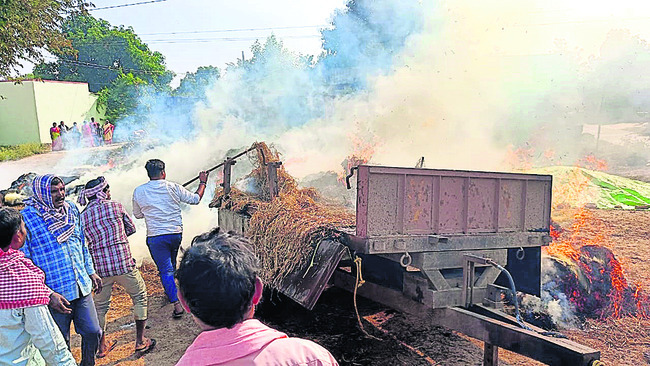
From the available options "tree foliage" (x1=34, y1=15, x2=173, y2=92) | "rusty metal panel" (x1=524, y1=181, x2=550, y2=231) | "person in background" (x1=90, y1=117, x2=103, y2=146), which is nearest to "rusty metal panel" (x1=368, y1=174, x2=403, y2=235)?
"rusty metal panel" (x1=524, y1=181, x2=550, y2=231)

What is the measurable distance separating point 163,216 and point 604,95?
22.5 m

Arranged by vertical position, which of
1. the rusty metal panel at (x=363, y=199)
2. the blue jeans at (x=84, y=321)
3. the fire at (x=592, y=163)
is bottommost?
the fire at (x=592, y=163)

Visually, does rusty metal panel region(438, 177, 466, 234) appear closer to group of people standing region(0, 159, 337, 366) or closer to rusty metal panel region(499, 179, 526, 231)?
rusty metal panel region(499, 179, 526, 231)

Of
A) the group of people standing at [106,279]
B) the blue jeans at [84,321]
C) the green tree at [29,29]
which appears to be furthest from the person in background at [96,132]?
the blue jeans at [84,321]

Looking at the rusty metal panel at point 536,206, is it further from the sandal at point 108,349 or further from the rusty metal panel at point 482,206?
the sandal at point 108,349

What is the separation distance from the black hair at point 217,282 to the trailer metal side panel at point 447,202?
106 inches

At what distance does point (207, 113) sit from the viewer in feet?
63.2

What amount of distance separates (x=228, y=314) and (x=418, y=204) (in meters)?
3.19

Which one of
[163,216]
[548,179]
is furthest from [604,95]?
[163,216]

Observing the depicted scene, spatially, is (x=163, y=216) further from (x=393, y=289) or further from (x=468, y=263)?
(x=468, y=263)

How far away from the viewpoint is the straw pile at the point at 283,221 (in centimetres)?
506

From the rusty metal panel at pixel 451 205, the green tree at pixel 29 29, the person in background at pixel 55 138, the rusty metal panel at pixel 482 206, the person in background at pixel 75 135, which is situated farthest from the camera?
the person in background at pixel 75 135

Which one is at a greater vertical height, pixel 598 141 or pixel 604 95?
pixel 604 95

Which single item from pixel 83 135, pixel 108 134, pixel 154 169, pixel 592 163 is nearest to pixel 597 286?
pixel 154 169
